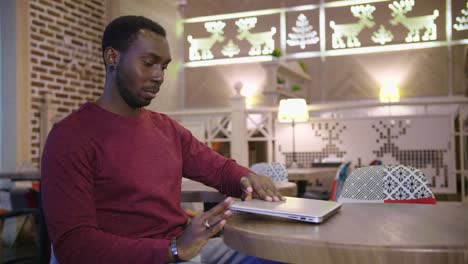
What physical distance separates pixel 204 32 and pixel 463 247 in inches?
324

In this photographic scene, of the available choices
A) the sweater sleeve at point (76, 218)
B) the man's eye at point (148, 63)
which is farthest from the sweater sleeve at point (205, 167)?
the sweater sleeve at point (76, 218)

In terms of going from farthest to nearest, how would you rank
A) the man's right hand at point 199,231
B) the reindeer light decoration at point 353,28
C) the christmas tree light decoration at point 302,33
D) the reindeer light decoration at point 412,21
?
1. the christmas tree light decoration at point 302,33
2. the reindeer light decoration at point 353,28
3. the reindeer light decoration at point 412,21
4. the man's right hand at point 199,231

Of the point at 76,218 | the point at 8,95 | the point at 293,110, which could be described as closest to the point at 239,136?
the point at 293,110

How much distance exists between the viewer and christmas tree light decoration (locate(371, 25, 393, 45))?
767cm

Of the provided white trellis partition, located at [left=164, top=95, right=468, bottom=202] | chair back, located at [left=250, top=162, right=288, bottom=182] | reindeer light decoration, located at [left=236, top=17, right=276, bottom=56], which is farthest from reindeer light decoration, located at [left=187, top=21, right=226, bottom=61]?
chair back, located at [left=250, top=162, right=288, bottom=182]

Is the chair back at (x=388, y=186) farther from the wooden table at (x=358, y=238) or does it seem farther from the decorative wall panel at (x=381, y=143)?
the decorative wall panel at (x=381, y=143)

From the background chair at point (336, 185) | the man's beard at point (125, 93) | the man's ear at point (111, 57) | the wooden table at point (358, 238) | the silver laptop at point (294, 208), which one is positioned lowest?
the background chair at point (336, 185)

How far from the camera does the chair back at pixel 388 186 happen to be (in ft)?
5.35

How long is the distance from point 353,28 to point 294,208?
7359 millimetres

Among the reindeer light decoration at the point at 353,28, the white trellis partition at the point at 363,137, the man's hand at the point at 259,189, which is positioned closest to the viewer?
the man's hand at the point at 259,189

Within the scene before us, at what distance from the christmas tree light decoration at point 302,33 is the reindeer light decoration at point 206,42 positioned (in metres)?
1.38

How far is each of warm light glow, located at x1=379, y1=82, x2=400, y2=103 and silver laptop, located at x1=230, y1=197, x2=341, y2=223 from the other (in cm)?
673

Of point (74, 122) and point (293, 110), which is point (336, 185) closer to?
point (293, 110)

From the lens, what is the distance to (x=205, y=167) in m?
1.43
